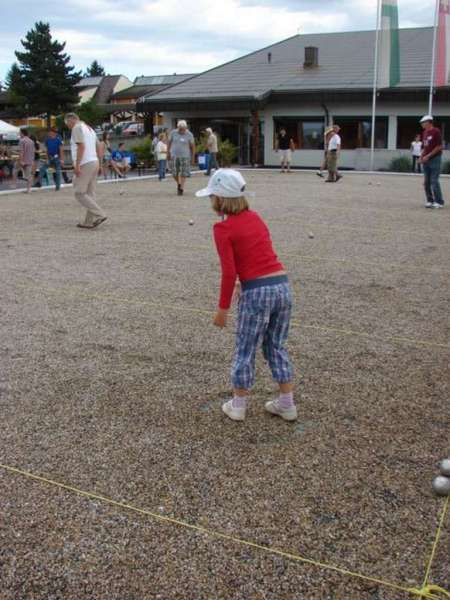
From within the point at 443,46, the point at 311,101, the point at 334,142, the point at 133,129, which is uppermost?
the point at 443,46

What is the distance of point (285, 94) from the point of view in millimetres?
30000

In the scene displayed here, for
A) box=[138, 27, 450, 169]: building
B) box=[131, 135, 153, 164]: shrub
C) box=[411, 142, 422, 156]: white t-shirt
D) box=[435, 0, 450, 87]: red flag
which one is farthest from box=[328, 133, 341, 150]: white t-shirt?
box=[131, 135, 153, 164]: shrub

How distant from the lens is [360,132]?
29719mm

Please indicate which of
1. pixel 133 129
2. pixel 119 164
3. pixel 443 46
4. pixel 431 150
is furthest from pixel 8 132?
pixel 133 129

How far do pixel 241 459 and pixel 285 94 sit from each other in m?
28.7

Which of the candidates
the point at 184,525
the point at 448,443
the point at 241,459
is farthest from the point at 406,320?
the point at 184,525

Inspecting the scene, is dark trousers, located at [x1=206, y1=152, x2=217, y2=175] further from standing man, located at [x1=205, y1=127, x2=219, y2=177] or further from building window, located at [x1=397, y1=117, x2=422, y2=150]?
building window, located at [x1=397, y1=117, x2=422, y2=150]

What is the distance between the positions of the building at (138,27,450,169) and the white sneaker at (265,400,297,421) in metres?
26.2

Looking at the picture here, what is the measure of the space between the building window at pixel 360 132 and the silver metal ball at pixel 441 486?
2825 cm

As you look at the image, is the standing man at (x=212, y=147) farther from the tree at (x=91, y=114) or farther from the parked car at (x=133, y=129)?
the tree at (x=91, y=114)

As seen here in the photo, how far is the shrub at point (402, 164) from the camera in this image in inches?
1055

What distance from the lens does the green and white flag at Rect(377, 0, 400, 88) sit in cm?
2386

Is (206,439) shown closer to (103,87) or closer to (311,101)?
(311,101)

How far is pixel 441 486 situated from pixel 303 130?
29.4 meters
